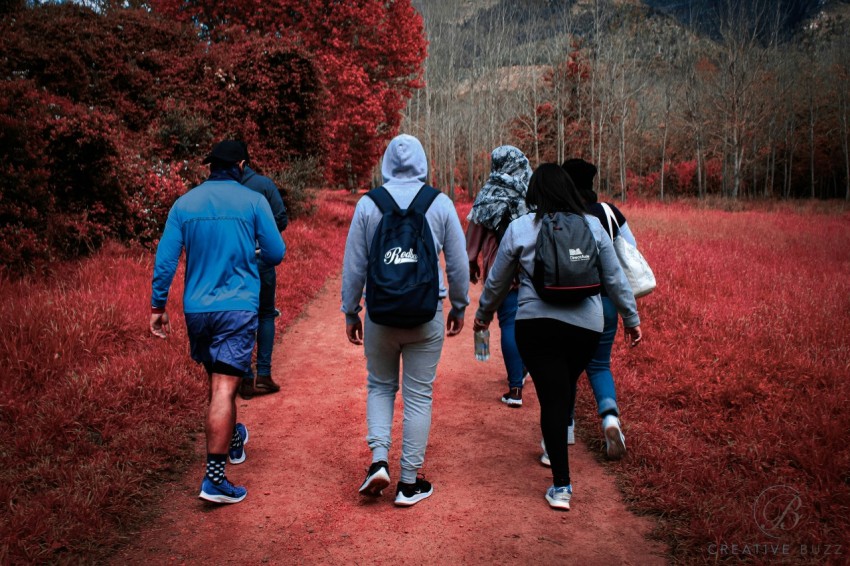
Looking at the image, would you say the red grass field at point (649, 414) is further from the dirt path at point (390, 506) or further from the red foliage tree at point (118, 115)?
the red foliage tree at point (118, 115)

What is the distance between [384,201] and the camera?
3201 millimetres

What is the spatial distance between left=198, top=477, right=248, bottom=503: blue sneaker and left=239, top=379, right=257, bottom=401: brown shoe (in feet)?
6.34

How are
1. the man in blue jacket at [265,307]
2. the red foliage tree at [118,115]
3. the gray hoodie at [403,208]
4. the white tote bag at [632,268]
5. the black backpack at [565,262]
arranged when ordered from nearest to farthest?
1. the black backpack at [565,262]
2. the gray hoodie at [403,208]
3. the white tote bag at [632,268]
4. the man in blue jacket at [265,307]
5. the red foliage tree at [118,115]

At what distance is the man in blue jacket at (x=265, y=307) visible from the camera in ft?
17.0

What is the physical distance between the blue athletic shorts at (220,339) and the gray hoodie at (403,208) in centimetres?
71

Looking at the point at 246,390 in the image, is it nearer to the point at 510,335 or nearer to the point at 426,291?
the point at 510,335

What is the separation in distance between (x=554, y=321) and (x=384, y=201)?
1251 millimetres

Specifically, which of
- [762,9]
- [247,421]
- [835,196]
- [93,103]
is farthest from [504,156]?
[835,196]

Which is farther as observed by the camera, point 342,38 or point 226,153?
point 342,38

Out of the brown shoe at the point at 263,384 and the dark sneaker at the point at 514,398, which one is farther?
the brown shoe at the point at 263,384

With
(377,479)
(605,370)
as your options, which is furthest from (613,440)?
(377,479)

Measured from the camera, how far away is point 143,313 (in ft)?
20.5

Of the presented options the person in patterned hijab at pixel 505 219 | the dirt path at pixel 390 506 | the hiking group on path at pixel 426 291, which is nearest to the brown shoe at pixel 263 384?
the dirt path at pixel 390 506

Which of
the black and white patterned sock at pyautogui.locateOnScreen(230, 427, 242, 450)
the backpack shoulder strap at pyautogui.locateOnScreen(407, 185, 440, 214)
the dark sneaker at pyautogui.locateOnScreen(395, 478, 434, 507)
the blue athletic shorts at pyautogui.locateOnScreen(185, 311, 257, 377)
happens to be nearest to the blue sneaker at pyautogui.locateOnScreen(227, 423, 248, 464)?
the black and white patterned sock at pyautogui.locateOnScreen(230, 427, 242, 450)
